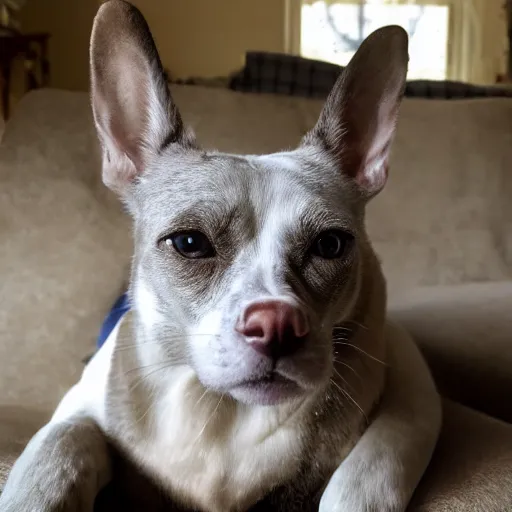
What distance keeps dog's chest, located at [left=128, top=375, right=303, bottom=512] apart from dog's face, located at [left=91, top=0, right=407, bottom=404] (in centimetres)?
9

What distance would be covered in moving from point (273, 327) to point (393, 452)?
28 cm

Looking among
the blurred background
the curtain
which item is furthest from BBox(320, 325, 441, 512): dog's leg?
the curtain

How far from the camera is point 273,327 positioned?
80 cm

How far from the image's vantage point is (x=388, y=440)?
3.11 ft

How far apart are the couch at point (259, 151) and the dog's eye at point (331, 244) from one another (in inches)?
14.6

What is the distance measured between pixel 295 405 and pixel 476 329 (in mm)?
786

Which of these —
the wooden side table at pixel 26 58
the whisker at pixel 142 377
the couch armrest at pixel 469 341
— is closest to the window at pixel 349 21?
the wooden side table at pixel 26 58

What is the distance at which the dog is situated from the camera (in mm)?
870

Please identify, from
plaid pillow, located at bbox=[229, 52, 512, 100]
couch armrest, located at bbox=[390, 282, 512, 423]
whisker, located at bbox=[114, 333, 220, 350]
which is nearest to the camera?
whisker, located at bbox=[114, 333, 220, 350]

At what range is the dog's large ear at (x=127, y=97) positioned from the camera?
3.44 ft

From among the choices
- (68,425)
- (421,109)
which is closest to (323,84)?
(421,109)

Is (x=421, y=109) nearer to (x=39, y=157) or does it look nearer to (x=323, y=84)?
(x=323, y=84)

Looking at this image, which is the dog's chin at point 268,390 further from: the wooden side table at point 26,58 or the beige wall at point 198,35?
the beige wall at point 198,35

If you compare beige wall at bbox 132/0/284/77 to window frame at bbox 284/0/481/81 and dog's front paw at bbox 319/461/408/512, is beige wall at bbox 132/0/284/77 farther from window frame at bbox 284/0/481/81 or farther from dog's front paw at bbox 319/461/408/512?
dog's front paw at bbox 319/461/408/512
